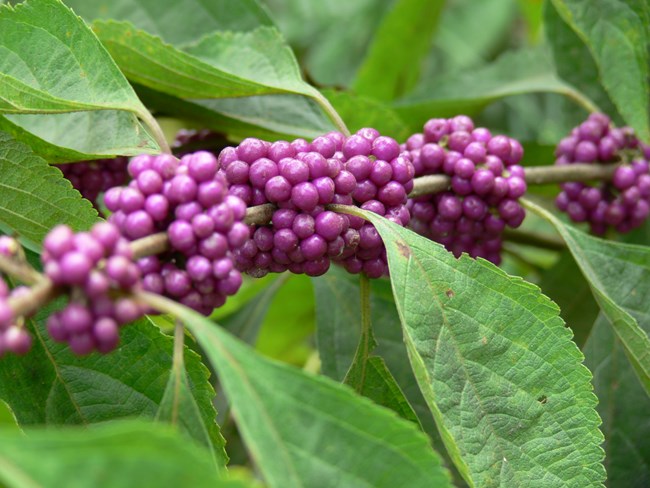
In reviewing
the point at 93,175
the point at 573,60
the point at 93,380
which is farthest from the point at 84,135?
the point at 573,60

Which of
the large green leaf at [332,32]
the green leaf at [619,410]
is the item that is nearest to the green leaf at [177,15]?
the green leaf at [619,410]

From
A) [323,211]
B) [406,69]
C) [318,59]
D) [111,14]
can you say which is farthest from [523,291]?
[318,59]

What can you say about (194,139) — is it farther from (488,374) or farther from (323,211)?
(488,374)

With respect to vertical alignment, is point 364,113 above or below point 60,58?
below

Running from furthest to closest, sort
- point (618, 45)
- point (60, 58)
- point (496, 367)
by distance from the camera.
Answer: point (618, 45) → point (60, 58) → point (496, 367)

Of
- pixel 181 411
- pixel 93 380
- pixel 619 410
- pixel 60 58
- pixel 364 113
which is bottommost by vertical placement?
pixel 619 410

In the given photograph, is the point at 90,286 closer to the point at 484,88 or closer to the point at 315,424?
the point at 315,424
